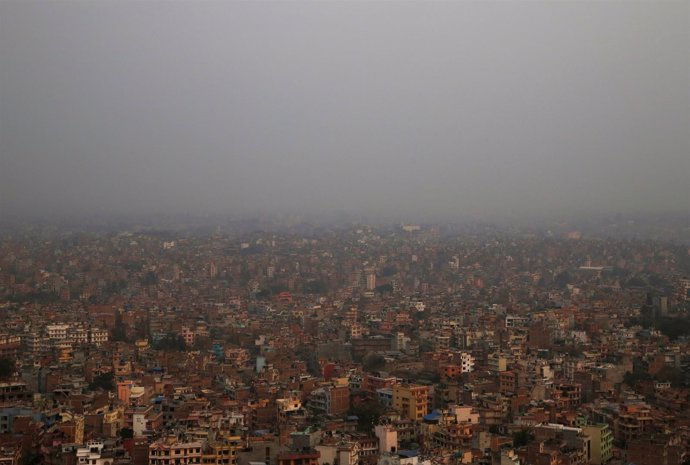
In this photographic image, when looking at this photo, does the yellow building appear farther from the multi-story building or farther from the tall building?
the tall building

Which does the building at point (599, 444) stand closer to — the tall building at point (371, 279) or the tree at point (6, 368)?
the tree at point (6, 368)

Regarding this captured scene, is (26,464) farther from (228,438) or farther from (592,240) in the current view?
(592,240)

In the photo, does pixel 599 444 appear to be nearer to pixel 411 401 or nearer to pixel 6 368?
pixel 411 401


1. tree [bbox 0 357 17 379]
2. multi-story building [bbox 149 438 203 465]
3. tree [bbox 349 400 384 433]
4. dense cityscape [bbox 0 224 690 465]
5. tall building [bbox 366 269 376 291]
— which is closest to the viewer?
multi-story building [bbox 149 438 203 465]

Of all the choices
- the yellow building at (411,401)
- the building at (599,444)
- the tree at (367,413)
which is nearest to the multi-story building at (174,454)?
the tree at (367,413)

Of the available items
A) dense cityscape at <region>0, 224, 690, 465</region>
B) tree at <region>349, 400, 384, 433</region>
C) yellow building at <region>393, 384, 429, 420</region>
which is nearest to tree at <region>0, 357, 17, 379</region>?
dense cityscape at <region>0, 224, 690, 465</region>

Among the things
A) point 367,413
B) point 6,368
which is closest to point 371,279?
point 6,368
